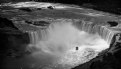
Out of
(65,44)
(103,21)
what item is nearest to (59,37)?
(65,44)

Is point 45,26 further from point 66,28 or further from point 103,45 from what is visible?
point 103,45

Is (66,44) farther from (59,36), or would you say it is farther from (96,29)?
(96,29)

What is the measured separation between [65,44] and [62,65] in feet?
14.6

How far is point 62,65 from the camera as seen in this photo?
40.6 feet

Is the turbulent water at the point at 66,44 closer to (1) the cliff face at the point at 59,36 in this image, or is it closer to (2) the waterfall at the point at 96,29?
(1) the cliff face at the point at 59,36

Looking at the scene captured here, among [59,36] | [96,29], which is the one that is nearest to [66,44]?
[59,36]

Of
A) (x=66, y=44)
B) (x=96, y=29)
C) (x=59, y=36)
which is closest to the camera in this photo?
→ (x=66, y=44)

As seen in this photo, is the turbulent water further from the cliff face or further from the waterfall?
the waterfall

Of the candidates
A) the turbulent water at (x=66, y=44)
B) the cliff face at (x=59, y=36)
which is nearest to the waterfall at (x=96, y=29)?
the cliff face at (x=59, y=36)

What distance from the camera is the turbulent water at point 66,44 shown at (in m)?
13.5

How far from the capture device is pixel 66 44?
1666 cm

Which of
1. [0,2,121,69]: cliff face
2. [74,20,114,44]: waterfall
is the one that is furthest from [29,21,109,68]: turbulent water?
[74,20,114,44]: waterfall

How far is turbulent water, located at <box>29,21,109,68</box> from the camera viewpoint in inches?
532

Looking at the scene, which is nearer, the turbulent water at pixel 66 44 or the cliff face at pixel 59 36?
the turbulent water at pixel 66 44
